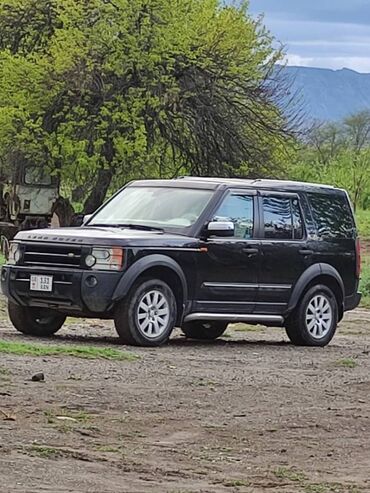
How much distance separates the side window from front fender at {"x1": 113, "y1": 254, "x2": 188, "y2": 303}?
40.3 inches

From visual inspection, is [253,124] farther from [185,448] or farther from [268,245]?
[185,448]

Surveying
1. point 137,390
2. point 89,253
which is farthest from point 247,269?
point 137,390

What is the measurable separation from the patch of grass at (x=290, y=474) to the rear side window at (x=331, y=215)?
8.13 metres

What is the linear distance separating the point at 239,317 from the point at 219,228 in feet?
3.60

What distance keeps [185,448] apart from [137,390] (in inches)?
87.5

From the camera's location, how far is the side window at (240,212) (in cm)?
1449

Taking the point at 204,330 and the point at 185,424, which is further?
the point at 204,330

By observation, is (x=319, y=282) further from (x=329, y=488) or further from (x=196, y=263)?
(x=329, y=488)

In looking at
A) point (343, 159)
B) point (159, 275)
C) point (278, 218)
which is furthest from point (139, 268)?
point (343, 159)

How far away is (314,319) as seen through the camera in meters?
15.3

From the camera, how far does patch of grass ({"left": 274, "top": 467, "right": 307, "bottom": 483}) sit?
7182 millimetres

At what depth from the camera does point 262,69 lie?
3859 cm

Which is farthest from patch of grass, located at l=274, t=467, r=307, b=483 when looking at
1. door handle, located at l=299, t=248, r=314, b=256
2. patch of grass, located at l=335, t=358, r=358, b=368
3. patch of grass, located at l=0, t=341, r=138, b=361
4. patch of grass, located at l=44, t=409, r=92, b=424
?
door handle, located at l=299, t=248, r=314, b=256

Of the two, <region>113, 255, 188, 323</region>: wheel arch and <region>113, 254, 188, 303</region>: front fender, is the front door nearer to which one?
<region>113, 255, 188, 323</region>: wheel arch
